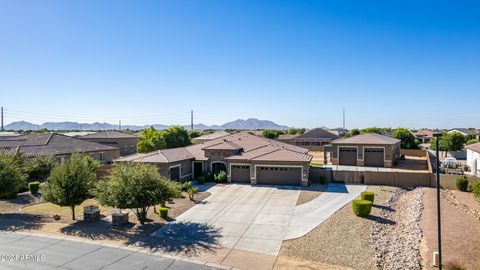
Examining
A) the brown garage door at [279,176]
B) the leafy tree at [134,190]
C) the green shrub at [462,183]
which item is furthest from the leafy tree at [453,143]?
the leafy tree at [134,190]

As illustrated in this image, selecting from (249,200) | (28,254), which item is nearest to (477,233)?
(249,200)

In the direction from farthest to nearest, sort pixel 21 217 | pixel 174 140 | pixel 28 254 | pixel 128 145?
pixel 128 145, pixel 174 140, pixel 21 217, pixel 28 254

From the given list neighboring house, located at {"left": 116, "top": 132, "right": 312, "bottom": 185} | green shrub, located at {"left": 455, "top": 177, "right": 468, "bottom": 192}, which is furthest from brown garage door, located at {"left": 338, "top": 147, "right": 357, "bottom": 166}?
green shrub, located at {"left": 455, "top": 177, "right": 468, "bottom": 192}

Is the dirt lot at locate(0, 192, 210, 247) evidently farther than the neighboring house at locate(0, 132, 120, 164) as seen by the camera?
No

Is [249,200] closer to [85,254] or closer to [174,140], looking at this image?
[85,254]

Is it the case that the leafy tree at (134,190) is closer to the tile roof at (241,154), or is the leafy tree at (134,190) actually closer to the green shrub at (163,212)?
the green shrub at (163,212)

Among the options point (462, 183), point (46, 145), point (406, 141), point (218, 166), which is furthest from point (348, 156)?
point (46, 145)

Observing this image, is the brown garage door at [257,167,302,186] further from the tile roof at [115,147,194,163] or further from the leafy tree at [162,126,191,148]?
the leafy tree at [162,126,191,148]
